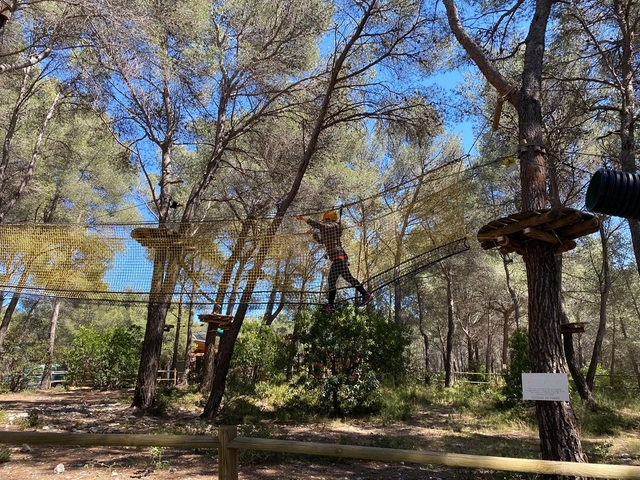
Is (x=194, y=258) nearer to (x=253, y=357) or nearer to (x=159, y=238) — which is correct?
(x=159, y=238)

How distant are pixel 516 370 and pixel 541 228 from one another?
18.4 ft

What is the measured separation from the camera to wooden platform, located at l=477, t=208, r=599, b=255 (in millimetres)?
2990

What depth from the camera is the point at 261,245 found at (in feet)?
15.0

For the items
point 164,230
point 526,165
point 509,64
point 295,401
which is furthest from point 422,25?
point 295,401

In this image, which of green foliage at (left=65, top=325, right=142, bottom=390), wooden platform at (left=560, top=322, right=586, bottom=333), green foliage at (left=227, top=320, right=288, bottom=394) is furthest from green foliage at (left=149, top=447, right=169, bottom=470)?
green foliage at (left=65, top=325, right=142, bottom=390)

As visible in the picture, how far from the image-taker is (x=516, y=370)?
791cm

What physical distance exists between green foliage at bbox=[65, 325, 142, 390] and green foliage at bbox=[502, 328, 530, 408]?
27.9 ft

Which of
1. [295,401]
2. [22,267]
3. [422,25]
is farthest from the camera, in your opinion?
[295,401]

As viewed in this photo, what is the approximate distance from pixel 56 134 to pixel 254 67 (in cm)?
555

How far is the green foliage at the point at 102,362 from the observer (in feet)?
35.4

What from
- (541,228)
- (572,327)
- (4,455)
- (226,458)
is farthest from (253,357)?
(226,458)

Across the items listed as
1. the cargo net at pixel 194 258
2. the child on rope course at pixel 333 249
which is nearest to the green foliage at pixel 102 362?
the cargo net at pixel 194 258

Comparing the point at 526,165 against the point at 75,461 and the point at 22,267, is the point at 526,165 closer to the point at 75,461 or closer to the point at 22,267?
the point at 75,461

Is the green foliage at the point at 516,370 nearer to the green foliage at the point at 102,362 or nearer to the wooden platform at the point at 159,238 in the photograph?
the wooden platform at the point at 159,238
